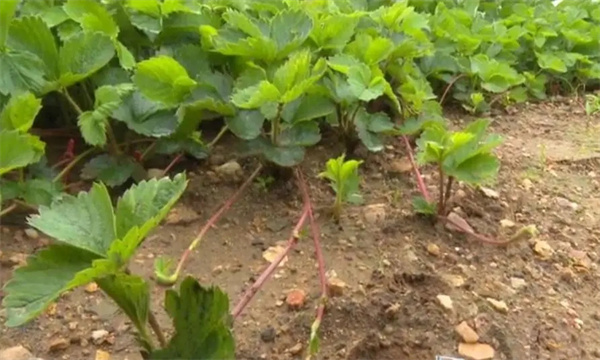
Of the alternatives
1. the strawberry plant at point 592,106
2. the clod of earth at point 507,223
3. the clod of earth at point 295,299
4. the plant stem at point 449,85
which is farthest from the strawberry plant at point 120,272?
the strawberry plant at point 592,106

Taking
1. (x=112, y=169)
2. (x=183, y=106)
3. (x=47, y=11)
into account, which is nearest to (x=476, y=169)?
(x=183, y=106)

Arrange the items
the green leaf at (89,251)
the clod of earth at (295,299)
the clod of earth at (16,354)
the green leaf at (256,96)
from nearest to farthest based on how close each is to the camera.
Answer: the green leaf at (89,251)
the clod of earth at (16,354)
the clod of earth at (295,299)
the green leaf at (256,96)

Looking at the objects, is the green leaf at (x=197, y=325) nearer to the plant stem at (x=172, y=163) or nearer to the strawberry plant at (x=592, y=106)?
the plant stem at (x=172, y=163)

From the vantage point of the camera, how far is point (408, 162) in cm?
154

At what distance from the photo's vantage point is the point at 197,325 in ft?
2.84

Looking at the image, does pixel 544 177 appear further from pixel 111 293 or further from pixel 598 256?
pixel 111 293

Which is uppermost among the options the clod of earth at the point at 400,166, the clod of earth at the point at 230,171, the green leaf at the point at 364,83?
the green leaf at the point at 364,83

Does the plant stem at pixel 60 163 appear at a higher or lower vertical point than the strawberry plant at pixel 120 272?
lower

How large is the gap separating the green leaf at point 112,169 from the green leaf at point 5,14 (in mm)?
235

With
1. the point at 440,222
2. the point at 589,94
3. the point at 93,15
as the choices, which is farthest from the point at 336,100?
the point at 589,94

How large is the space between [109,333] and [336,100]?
0.58m

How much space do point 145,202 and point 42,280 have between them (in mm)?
131

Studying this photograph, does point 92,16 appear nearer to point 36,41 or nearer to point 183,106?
point 36,41

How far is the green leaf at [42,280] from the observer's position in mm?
799
